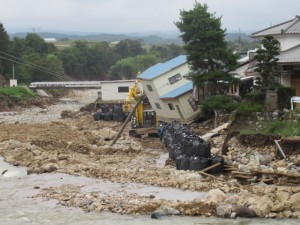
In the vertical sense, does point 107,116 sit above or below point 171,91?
below

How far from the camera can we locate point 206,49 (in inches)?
1358

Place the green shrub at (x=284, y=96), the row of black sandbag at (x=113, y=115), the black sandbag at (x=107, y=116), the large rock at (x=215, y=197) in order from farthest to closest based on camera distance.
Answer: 1. the black sandbag at (x=107, y=116)
2. the row of black sandbag at (x=113, y=115)
3. the green shrub at (x=284, y=96)
4. the large rock at (x=215, y=197)

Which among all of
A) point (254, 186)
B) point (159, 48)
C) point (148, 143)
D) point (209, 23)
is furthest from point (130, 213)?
point (159, 48)

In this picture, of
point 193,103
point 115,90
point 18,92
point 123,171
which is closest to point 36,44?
point 18,92

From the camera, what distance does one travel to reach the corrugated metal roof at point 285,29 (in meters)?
33.7

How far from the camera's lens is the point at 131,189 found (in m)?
19.1

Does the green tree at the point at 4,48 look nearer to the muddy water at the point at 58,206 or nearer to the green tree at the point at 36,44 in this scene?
the green tree at the point at 36,44

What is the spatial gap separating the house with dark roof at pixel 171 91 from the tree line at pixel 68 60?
1859 inches

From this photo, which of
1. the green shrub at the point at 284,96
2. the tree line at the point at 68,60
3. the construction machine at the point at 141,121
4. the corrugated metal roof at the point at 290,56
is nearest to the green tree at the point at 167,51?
the tree line at the point at 68,60

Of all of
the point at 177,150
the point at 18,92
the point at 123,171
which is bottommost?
the point at 18,92

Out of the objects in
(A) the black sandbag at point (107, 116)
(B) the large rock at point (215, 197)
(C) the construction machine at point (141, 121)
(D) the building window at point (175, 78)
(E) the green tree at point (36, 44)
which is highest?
(E) the green tree at point (36, 44)

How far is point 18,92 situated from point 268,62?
4717cm

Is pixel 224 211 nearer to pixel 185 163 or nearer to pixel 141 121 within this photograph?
pixel 185 163

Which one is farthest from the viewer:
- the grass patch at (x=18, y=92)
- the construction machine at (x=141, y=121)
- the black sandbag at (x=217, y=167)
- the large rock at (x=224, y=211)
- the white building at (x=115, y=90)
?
the grass patch at (x=18, y=92)
